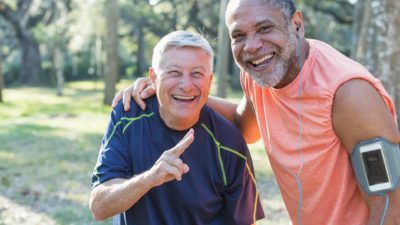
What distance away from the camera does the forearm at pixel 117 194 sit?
2.36 meters

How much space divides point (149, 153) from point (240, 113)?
0.73m

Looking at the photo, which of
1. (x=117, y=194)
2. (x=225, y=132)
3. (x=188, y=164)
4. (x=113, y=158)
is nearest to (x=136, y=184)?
(x=117, y=194)

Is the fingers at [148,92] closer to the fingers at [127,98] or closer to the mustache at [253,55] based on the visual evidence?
the fingers at [127,98]

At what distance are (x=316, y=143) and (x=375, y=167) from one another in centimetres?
30

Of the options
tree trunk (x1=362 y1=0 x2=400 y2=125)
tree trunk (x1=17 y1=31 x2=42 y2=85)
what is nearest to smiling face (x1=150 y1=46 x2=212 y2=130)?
tree trunk (x1=362 y1=0 x2=400 y2=125)

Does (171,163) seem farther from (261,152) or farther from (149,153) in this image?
(261,152)

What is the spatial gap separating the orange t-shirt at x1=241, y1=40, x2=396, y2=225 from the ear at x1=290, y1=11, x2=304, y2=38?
9 centimetres

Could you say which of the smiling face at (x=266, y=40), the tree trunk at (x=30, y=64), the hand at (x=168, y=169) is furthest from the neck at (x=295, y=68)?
the tree trunk at (x=30, y=64)

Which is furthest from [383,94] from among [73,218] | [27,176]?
[27,176]

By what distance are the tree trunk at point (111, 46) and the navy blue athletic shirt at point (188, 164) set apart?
44.7 feet

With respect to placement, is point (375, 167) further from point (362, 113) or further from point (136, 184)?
point (136, 184)

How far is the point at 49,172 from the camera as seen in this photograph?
7.27 m

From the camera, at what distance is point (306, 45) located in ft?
8.57

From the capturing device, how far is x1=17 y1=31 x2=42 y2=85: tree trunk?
35.1 m
